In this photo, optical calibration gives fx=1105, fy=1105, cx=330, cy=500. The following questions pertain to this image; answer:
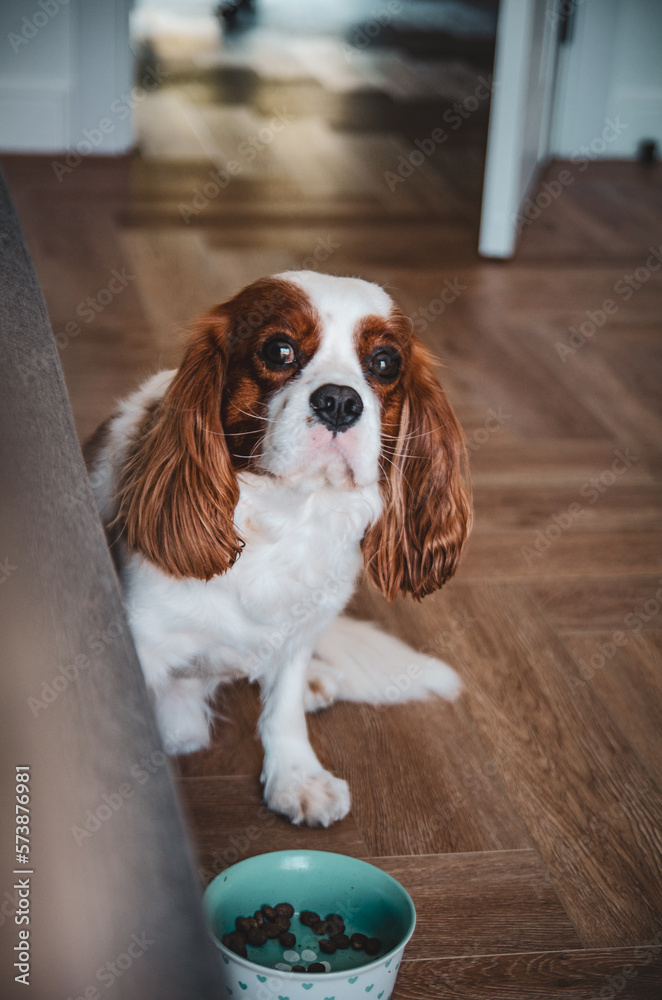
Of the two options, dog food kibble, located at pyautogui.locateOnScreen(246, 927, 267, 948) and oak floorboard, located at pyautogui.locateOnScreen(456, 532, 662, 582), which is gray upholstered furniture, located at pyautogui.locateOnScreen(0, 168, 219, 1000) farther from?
oak floorboard, located at pyautogui.locateOnScreen(456, 532, 662, 582)

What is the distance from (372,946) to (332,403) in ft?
1.81

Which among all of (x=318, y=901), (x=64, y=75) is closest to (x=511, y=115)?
(x=64, y=75)

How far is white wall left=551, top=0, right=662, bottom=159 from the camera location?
451 cm

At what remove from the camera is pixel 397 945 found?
101 cm

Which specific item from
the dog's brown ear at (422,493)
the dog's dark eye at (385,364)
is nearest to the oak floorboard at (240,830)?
the dog's brown ear at (422,493)

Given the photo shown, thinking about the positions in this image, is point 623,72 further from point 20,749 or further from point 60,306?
point 20,749

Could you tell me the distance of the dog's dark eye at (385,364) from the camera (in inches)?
50.4

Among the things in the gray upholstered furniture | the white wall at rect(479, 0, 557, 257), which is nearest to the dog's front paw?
the gray upholstered furniture

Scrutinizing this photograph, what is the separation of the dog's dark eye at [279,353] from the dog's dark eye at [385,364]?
100 millimetres

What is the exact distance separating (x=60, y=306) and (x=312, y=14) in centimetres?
562

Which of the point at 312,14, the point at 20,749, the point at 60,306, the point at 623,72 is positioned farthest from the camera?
the point at 312,14

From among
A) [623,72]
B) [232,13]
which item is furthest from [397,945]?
[232,13]

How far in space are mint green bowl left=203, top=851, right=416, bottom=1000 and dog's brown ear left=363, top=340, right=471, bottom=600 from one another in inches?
16.6

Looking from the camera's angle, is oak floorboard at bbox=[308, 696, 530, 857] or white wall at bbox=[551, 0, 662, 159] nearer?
oak floorboard at bbox=[308, 696, 530, 857]
